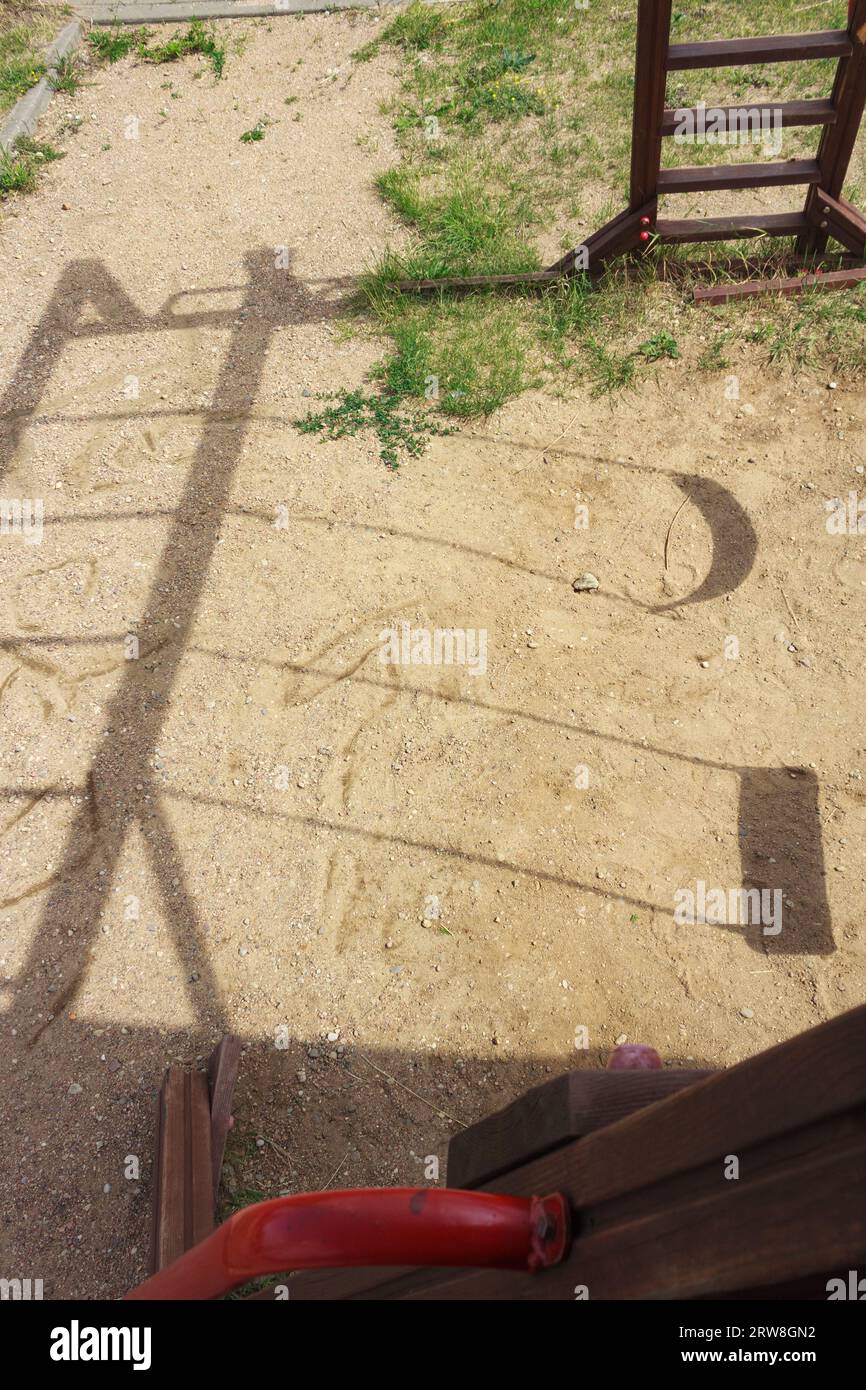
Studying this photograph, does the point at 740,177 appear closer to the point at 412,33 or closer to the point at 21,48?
the point at 412,33

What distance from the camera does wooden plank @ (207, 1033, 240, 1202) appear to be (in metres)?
2.91

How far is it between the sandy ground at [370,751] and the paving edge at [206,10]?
14.1 ft

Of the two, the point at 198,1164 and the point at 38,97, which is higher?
the point at 38,97

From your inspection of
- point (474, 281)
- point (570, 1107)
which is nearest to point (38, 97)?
point (474, 281)

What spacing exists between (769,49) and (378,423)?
2.78m

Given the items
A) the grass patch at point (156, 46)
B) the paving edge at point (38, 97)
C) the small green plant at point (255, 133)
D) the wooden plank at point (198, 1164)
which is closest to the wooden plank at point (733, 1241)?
the wooden plank at point (198, 1164)

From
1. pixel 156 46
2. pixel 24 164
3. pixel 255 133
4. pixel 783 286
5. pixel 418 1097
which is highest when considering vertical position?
pixel 156 46

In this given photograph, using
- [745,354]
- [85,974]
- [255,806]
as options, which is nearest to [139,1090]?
[85,974]

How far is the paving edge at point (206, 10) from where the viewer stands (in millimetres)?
8320

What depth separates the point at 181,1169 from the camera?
281 cm

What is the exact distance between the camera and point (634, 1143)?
1.01 m

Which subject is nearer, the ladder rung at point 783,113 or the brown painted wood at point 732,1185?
the brown painted wood at point 732,1185

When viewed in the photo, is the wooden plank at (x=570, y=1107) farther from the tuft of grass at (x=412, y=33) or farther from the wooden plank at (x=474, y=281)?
the tuft of grass at (x=412, y=33)
